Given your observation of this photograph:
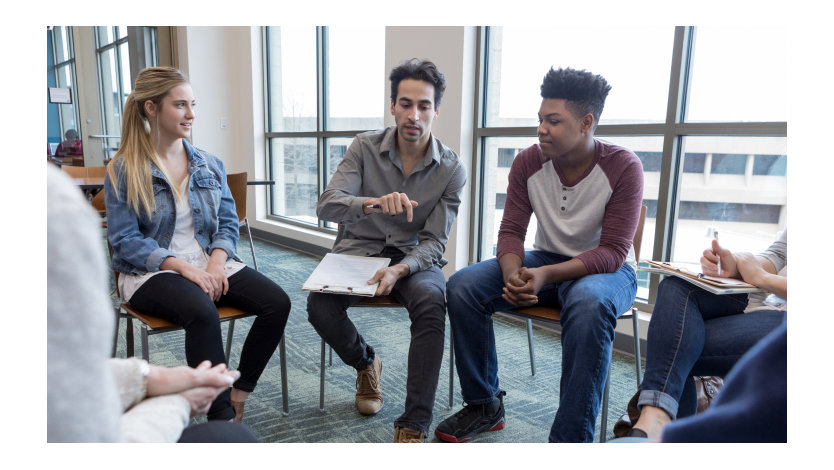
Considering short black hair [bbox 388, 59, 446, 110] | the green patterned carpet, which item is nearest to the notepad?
the green patterned carpet

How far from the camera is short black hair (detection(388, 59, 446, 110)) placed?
1864mm

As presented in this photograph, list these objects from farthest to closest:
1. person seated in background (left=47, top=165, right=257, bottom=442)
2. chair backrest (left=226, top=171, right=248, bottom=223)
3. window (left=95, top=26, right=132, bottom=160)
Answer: window (left=95, top=26, right=132, bottom=160), chair backrest (left=226, top=171, right=248, bottom=223), person seated in background (left=47, top=165, right=257, bottom=442)

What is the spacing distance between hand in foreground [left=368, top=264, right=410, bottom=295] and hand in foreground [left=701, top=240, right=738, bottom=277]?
0.89 meters

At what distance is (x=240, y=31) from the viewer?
17.4 feet

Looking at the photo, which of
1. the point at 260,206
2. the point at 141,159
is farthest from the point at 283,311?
the point at 260,206

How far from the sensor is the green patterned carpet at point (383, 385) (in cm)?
177

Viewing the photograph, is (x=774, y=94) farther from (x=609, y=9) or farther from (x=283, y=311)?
(x=283, y=311)

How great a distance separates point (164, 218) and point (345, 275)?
1.96 ft

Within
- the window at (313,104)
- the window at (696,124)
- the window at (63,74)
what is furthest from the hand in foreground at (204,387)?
the window at (63,74)

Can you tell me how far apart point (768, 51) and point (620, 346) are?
4.55 ft

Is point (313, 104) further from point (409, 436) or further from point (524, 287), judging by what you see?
point (409, 436)

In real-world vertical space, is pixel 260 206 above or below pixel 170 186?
below

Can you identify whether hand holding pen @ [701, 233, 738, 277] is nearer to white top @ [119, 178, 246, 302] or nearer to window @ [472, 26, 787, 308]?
window @ [472, 26, 787, 308]

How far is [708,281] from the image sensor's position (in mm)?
1374
